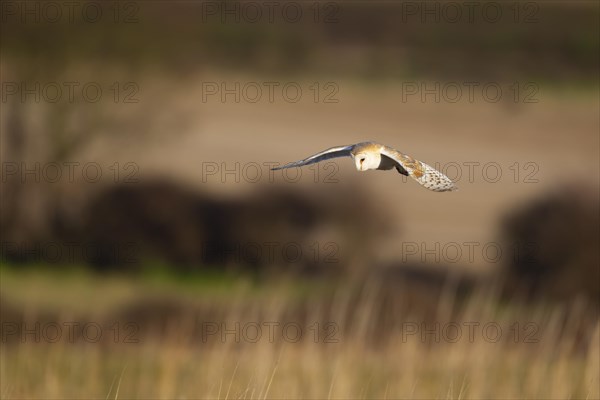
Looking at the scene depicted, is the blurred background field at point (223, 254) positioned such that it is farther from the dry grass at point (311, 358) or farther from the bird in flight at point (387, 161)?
the bird in flight at point (387, 161)

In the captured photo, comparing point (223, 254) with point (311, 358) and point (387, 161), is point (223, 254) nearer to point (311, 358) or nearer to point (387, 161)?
point (311, 358)

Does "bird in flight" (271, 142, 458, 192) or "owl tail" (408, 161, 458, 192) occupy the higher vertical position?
"bird in flight" (271, 142, 458, 192)

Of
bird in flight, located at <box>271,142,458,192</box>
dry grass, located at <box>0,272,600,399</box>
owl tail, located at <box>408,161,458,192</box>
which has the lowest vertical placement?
dry grass, located at <box>0,272,600,399</box>

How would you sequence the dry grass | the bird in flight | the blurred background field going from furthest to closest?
the blurred background field → the dry grass → the bird in flight

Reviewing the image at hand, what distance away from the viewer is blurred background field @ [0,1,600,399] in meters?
7.88

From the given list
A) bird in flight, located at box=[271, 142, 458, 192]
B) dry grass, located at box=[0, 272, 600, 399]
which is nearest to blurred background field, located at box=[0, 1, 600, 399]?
dry grass, located at box=[0, 272, 600, 399]

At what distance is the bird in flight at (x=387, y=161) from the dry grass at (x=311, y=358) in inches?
53.7

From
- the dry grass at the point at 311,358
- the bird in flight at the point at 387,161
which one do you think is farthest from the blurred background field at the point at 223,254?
the bird in flight at the point at 387,161

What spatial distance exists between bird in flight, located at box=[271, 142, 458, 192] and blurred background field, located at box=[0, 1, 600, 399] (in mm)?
1775

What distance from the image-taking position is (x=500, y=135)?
88.9ft

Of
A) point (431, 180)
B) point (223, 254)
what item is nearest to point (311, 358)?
point (431, 180)

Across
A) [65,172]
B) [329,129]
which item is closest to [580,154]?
[329,129]

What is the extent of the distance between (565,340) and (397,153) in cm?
517

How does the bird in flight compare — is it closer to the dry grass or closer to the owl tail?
the owl tail
